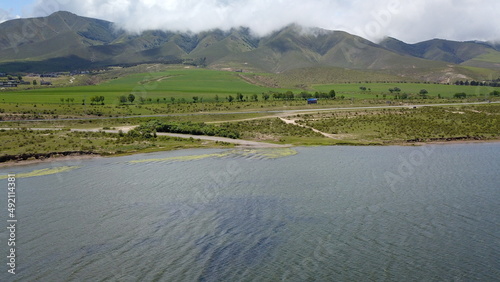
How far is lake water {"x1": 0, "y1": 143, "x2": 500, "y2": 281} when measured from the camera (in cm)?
2291

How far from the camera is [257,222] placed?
30422mm

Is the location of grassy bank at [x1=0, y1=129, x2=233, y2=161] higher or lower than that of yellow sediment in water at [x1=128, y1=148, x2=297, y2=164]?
higher

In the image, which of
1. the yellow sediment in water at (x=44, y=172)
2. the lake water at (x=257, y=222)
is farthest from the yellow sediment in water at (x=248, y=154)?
the yellow sediment in water at (x=44, y=172)

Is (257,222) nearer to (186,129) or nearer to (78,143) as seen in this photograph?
(78,143)

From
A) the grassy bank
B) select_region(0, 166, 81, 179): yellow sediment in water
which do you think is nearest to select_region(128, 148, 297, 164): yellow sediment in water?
the grassy bank

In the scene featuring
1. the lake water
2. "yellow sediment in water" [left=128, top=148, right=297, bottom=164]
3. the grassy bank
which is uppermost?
the grassy bank

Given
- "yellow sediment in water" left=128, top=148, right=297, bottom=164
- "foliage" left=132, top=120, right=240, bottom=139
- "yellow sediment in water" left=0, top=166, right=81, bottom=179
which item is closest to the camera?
"yellow sediment in water" left=0, top=166, right=81, bottom=179

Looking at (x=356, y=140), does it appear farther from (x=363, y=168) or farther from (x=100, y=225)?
(x=100, y=225)

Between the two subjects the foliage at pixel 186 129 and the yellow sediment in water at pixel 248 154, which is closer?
the yellow sediment in water at pixel 248 154

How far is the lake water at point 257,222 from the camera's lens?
22.9m

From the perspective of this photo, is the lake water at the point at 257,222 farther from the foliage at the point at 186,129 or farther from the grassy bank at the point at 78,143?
the foliage at the point at 186,129

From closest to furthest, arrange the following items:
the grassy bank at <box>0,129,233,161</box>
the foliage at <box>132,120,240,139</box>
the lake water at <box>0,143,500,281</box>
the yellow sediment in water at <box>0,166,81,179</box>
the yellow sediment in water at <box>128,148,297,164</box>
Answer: the lake water at <box>0,143,500,281</box>
the yellow sediment in water at <box>0,166,81,179</box>
the yellow sediment in water at <box>128,148,297,164</box>
the grassy bank at <box>0,129,233,161</box>
the foliage at <box>132,120,240,139</box>

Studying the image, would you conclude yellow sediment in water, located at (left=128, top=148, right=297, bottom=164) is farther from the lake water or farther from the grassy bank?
the grassy bank

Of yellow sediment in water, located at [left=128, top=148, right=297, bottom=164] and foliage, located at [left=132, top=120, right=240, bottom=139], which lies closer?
yellow sediment in water, located at [left=128, top=148, right=297, bottom=164]
